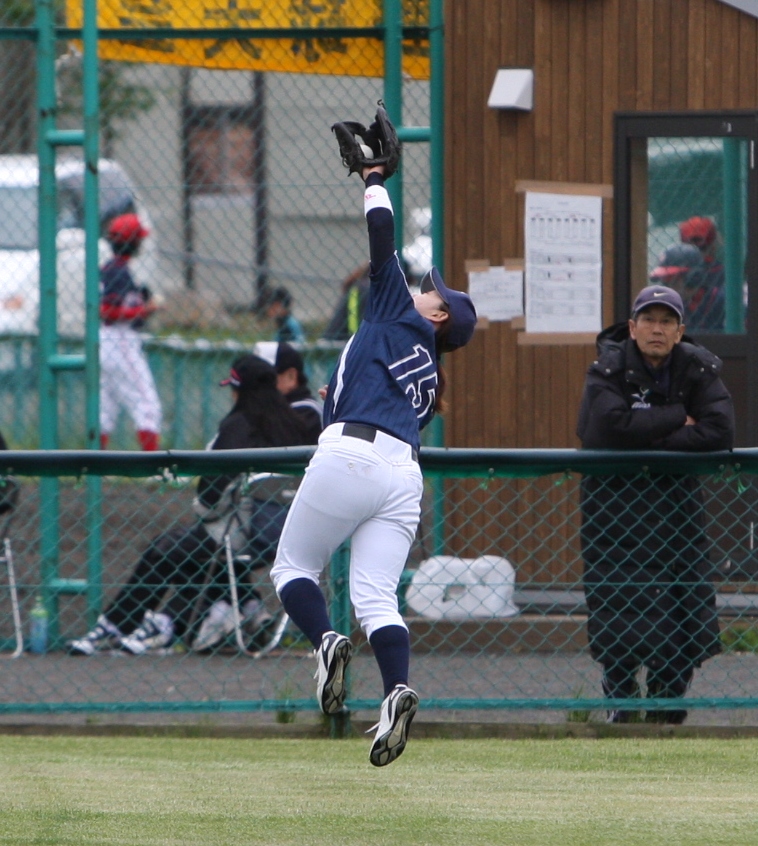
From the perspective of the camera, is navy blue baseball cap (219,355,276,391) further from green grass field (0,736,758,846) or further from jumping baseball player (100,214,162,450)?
jumping baseball player (100,214,162,450)

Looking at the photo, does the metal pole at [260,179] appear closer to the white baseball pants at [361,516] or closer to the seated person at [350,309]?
the seated person at [350,309]

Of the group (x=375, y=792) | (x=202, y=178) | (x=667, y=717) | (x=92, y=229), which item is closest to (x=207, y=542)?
(x=92, y=229)

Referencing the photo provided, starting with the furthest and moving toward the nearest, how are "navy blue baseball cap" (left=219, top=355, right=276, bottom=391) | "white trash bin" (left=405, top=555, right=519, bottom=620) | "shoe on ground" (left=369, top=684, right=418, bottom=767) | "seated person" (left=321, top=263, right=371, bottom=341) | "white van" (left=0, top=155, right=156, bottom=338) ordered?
"white van" (left=0, top=155, right=156, bottom=338) < "seated person" (left=321, top=263, right=371, bottom=341) < "navy blue baseball cap" (left=219, top=355, right=276, bottom=391) < "white trash bin" (left=405, top=555, right=519, bottom=620) < "shoe on ground" (left=369, top=684, right=418, bottom=767)

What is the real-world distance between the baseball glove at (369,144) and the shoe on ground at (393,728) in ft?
5.07

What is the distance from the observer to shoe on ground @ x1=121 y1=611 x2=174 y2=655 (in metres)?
6.86

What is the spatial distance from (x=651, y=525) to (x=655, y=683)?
61 centimetres

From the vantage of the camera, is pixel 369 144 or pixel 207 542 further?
pixel 207 542

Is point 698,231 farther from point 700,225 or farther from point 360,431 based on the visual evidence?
point 360,431

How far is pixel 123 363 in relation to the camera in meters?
11.3

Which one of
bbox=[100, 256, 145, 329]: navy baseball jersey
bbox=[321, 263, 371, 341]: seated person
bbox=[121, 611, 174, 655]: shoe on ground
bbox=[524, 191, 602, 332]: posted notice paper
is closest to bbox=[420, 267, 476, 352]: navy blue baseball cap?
bbox=[121, 611, 174, 655]: shoe on ground

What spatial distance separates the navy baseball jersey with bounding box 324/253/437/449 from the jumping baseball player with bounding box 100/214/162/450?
20.7ft

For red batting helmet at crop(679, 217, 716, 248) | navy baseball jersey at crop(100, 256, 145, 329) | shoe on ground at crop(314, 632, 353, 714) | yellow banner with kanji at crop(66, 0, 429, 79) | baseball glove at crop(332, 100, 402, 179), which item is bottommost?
shoe on ground at crop(314, 632, 353, 714)

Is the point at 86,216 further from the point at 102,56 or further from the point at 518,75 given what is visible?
the point at 518,75

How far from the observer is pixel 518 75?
301 inches
